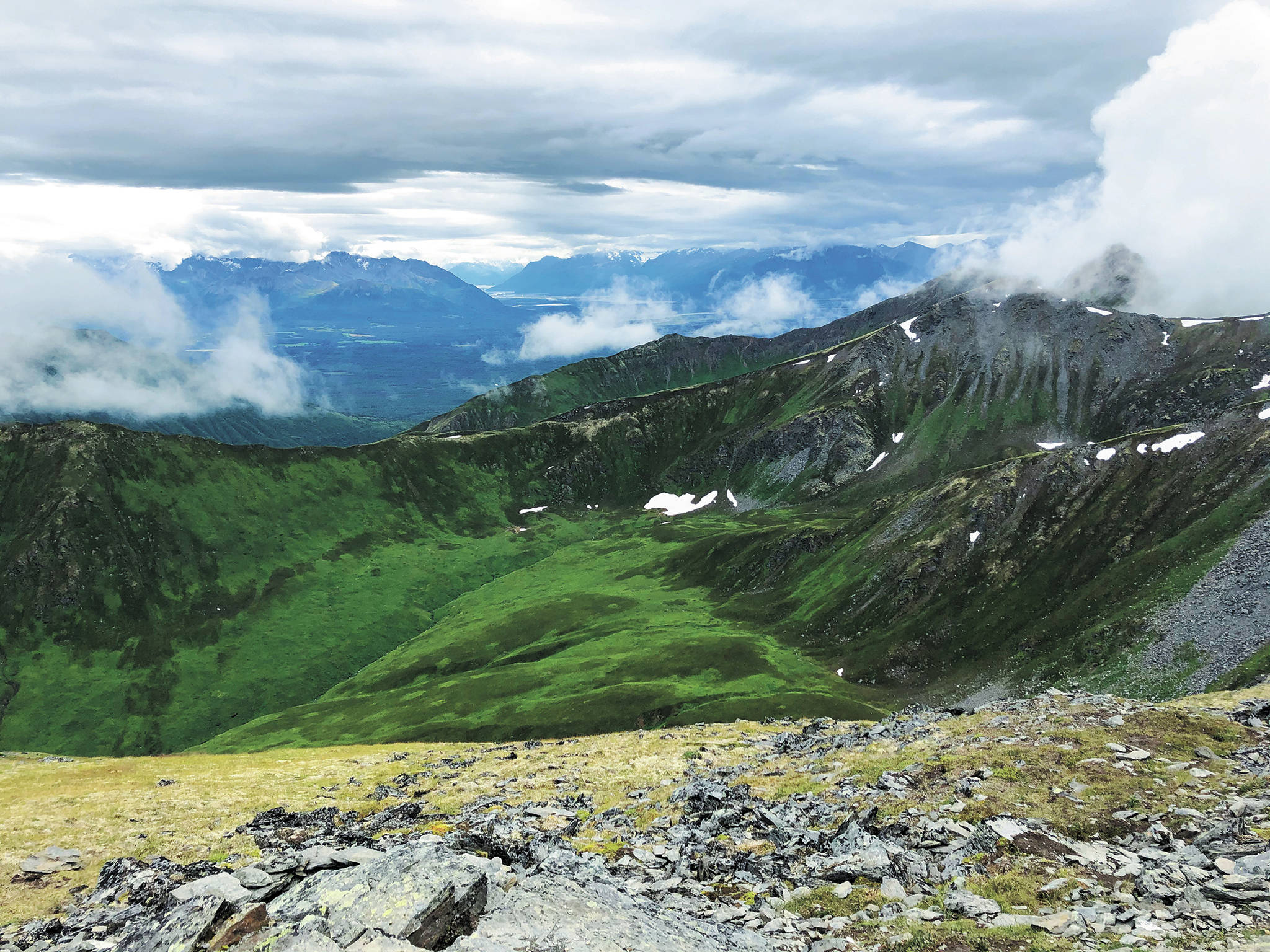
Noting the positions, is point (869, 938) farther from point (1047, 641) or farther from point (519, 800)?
point (1047, 641)

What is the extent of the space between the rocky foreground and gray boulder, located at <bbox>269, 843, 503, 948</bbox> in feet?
0.24

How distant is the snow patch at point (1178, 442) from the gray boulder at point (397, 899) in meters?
171

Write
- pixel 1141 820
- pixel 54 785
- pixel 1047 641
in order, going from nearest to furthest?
pixel 1141 820
pixel 54 785
pixel 1047 641

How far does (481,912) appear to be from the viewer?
2331cm

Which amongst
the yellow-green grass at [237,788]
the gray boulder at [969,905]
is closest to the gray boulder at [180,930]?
the yellow-green grass at [237,788]

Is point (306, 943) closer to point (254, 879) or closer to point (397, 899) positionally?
point (397, 899)

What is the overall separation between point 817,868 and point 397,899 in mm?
17089

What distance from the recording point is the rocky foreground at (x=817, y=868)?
70.6 ft

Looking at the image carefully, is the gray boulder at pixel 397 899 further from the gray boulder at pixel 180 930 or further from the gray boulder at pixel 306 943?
the gray boulder at pixel 180 930

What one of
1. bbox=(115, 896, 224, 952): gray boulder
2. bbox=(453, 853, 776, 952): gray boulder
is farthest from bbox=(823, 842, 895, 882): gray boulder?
bbox=(115, 896, 224, 952): gray boulder

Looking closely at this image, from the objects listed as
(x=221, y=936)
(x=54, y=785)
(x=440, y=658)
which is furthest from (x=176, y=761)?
(x=440, y=658)

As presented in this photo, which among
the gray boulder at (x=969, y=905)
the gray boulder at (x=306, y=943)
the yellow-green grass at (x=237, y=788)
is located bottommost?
the yellow-green grass at (x=237, y=788)

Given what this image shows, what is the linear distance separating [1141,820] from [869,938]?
15575 mm

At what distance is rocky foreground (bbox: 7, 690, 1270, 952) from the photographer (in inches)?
847
